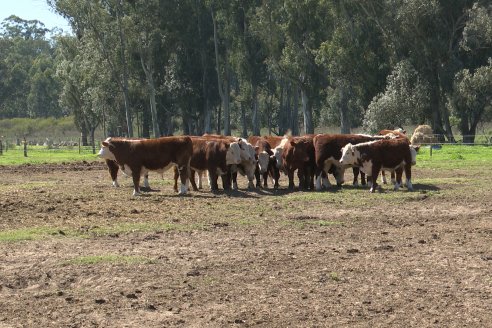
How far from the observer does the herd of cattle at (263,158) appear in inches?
862

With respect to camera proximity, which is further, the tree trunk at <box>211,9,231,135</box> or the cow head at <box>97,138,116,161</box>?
the tree trunk at <box>211,9,231,135</box>

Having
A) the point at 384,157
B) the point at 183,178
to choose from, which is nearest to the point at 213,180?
the point at 183,178

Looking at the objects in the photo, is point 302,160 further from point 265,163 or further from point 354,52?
point 354,52

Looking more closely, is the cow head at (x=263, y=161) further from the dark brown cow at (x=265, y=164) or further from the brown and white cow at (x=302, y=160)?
the brown and white cow at (x=302, y=160)

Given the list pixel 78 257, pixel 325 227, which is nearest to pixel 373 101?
pixel 325 227

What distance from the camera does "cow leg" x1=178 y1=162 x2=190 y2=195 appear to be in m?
22.2

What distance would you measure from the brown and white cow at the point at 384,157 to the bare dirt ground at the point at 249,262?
148cm

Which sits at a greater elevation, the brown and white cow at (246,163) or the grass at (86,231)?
the brown and white cow at (246,163)

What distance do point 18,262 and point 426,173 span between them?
18.8 metres

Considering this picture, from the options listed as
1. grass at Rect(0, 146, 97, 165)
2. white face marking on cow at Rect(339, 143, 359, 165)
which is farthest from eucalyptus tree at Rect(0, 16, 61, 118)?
white face marking on cow at Rect(339, 143, 359, 165)

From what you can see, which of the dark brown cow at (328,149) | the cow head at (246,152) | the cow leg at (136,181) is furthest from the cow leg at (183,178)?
the dark brown cow at (328,149)

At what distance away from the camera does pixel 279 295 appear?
9.88 meters

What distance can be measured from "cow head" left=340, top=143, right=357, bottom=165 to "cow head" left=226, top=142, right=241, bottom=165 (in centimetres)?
296

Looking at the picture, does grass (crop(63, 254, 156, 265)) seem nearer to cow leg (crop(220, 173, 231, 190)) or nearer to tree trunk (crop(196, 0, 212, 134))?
cow leg (crop(220, 173, 231, 190))
